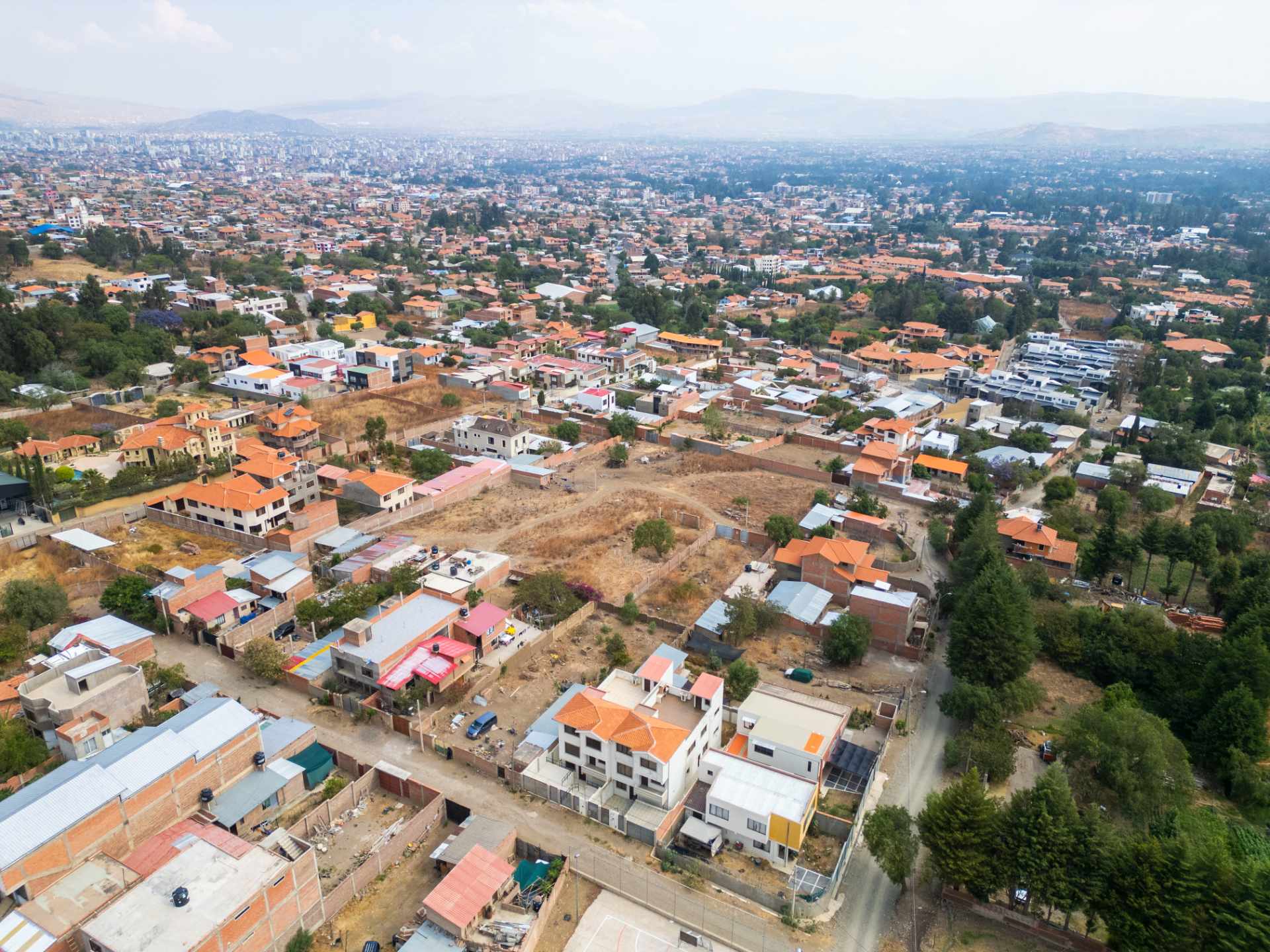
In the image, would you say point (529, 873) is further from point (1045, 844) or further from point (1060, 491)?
point (1060, 491)

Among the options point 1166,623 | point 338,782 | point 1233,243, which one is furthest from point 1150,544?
point 1233,243

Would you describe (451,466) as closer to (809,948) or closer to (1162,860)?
(809,948)

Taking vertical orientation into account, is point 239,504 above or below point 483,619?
above

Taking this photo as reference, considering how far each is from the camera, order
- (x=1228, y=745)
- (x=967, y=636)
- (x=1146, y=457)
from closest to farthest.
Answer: (x=1228, y=745)
(x=967, y=636)
(x=1146, y=457)

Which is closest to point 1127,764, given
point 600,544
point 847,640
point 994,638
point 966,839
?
point 994,638

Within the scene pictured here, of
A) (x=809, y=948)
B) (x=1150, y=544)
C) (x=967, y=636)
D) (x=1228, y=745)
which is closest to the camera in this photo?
(x=809, y=948)

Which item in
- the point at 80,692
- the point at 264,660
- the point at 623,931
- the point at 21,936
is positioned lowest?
the point at 623,931

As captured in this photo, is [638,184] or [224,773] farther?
[638,184]
